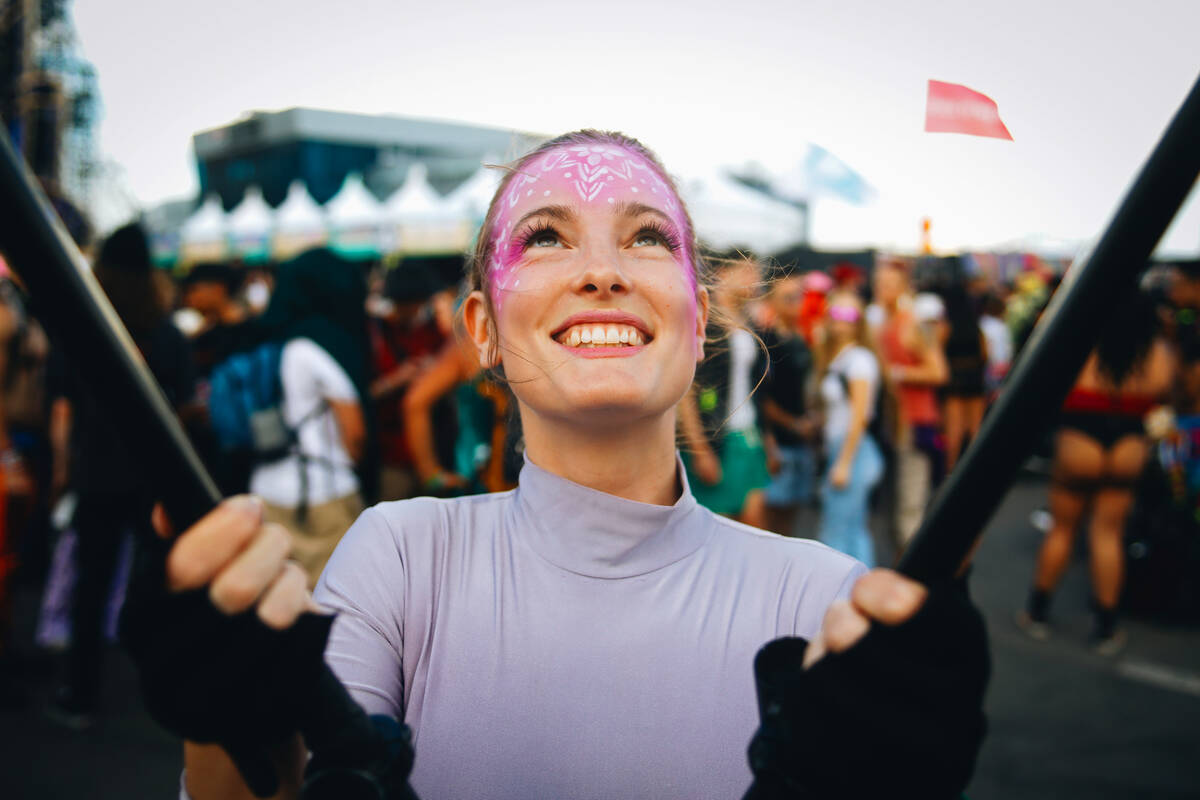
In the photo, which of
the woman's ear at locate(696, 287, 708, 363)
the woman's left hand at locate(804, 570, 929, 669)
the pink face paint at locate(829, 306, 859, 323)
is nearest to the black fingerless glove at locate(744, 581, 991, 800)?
the woman's left hand at locate(804, 570, 929, 669)

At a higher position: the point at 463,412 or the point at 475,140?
the point at 475,140

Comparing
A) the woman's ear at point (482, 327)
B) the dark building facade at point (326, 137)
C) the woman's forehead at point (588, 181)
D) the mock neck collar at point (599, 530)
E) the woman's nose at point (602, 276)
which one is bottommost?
the mock neck collar at point (599, 530)

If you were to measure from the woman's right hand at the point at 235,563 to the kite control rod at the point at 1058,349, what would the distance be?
23.7 inches

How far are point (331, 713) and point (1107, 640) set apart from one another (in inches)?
202

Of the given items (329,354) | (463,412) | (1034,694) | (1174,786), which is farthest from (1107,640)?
(329,354)

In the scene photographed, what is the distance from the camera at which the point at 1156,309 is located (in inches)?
188

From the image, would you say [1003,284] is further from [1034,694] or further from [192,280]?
[192,280]

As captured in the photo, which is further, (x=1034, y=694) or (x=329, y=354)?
(x=1034, y=694)

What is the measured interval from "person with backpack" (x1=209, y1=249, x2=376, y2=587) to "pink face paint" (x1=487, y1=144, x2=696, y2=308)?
6.47 feet

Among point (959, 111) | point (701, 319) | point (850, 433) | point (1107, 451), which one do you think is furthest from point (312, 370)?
point (1107, 451)

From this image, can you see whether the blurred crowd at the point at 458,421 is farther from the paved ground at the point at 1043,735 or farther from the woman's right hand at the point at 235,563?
the woman's right hand at the point at 235,563

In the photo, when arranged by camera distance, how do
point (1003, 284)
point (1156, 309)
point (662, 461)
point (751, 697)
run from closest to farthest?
1. point (751, 697)
2. point (662, 461)
3. point (1156, 309)
4. point (1003, 284)

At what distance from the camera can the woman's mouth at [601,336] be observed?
1.23m

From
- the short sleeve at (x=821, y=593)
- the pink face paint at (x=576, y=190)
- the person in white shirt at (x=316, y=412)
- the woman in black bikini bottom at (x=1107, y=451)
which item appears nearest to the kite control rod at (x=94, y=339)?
the pink face paint at (x=576, y=190)
